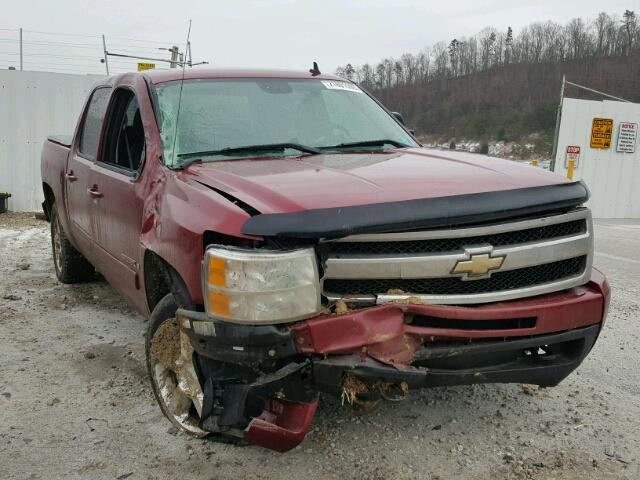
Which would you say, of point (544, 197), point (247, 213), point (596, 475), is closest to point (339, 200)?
point (247, 213)

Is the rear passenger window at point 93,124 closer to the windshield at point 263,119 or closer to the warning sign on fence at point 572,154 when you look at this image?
the windshield at point 263,119

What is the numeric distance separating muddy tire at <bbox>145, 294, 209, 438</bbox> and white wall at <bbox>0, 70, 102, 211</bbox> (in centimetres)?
923

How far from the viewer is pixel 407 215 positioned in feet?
7.89

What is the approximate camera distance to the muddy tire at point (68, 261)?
5.79 meters

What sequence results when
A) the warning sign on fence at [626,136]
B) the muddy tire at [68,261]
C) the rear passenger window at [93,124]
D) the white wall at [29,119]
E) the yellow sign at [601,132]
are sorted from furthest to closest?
the warning sign on fence at [626,136]
the yellow sign at [601,132]
the white wall at [29,119]
the muddy tire at [68,261]
the rear passenger window at [93,124]

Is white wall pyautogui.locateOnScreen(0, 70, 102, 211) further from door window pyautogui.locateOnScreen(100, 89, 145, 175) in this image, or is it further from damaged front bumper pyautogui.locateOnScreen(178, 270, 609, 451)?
damaged front bumper pyautogui.locateOnScreen(178, 270, 609, 451)

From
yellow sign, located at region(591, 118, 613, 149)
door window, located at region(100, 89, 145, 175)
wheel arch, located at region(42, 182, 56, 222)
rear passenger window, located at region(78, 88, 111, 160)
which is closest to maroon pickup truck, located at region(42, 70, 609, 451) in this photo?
door window, located at region(100, 89, 145, 175)

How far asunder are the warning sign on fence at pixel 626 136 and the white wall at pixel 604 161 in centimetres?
9

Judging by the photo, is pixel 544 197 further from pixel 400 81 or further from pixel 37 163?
pixel 400 81

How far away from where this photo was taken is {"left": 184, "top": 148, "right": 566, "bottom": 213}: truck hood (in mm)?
2492

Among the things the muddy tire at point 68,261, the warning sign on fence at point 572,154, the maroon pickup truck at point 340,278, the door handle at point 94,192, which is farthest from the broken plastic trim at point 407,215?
the warning sign on fence at point 572,154

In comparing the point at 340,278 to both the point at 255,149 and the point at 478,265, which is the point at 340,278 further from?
the point at 255,149

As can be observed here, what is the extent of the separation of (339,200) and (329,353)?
57 cm

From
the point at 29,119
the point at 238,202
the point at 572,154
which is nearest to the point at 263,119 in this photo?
the point at 238,202
